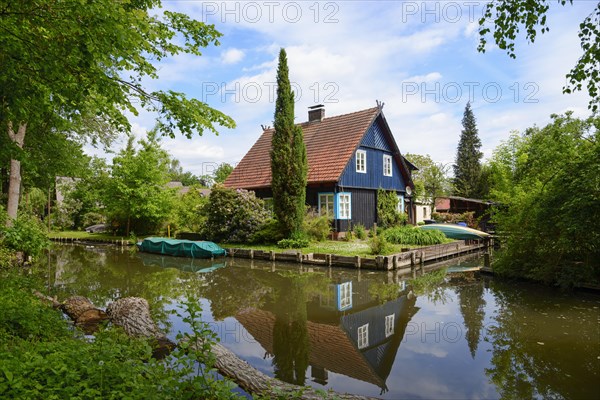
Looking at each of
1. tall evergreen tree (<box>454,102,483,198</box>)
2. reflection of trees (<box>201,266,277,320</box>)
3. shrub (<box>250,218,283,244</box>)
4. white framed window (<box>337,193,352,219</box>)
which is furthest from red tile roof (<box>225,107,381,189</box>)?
tall evergreen tree (<box>454,102,483,198</box>)

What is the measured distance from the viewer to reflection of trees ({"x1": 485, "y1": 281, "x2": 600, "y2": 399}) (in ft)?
18.2

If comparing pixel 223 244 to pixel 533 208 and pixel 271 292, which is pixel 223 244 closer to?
pixel 271 292

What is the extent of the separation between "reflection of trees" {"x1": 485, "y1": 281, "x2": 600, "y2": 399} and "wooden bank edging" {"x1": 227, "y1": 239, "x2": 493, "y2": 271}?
5.36 meters

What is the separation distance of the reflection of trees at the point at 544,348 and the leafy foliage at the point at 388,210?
1510 centimetres

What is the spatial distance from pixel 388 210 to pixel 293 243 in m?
8.89

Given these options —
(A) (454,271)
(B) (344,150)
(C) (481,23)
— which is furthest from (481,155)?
(C) (481,23)

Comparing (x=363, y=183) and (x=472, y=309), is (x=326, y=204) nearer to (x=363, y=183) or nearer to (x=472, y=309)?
(x=363, y=183)

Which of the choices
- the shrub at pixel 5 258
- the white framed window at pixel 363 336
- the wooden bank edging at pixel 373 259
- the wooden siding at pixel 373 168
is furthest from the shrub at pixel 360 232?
the shrub at pixel 5 258

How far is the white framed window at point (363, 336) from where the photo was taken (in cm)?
753

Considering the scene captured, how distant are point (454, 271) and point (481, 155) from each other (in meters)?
44.3

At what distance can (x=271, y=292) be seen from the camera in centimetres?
1204

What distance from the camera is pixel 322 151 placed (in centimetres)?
2531

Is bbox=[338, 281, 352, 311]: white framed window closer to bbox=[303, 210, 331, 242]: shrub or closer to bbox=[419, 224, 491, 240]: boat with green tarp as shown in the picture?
bbox=[303, 210, 331, 242]: shrub

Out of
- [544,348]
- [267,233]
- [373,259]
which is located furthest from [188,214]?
[544,348]
